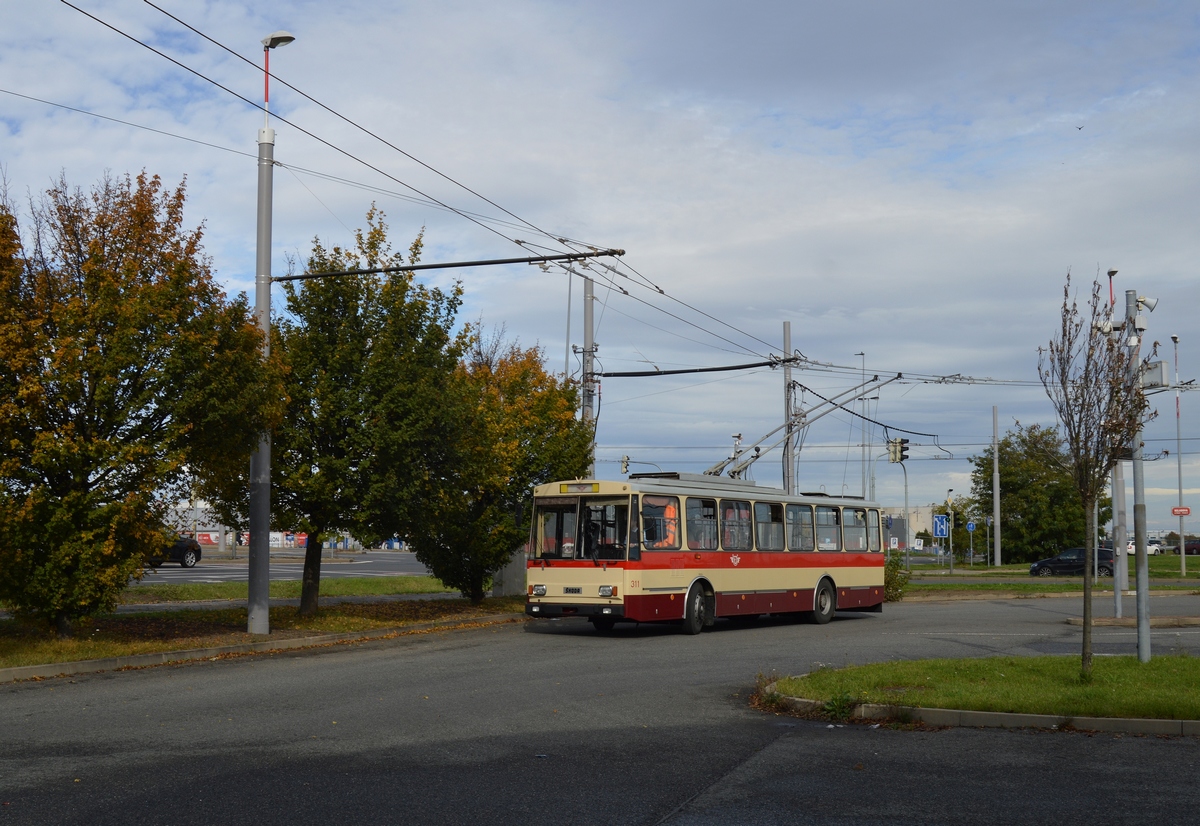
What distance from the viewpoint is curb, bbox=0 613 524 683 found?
14.5 m

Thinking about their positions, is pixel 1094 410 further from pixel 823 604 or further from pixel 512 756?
pixel 823 604

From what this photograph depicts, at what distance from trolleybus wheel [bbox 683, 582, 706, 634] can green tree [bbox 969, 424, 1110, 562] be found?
170 ft

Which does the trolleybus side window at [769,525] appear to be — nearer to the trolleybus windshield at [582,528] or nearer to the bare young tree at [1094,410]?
the trolleybus windshield at [582,528]

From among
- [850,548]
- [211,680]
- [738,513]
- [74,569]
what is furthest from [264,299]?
[850,548]

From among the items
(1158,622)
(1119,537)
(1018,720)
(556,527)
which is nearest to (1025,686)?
(1018,720)

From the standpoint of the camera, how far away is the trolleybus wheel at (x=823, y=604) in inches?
1022

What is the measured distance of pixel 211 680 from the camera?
14.2 meters

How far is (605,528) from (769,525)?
15.2ft

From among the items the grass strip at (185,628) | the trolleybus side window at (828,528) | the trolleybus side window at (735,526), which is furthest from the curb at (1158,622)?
the grass strip at (185,628)

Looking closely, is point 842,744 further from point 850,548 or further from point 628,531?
point 850,548

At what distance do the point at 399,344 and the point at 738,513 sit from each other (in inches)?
293

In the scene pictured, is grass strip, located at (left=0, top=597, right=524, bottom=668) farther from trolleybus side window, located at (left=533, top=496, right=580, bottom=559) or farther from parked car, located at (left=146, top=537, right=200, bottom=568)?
parked car, located at (left=146, top=537, right=200, bottom=568)

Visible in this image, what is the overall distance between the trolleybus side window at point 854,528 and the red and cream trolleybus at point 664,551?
240 centimetres

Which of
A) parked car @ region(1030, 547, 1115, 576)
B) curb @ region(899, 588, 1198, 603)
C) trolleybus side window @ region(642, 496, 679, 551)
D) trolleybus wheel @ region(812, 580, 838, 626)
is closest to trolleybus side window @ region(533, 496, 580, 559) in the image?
trolleybus side window @ region(642, 496, 679, 551)
